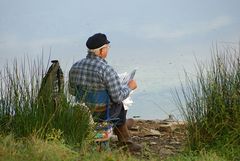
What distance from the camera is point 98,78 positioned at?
288 inches

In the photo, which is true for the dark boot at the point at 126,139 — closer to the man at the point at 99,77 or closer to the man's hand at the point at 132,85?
the man at the point at 99,77

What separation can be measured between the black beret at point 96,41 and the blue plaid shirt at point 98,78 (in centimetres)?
15

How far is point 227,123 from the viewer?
24.6 feet

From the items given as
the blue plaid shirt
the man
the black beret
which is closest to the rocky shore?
the man

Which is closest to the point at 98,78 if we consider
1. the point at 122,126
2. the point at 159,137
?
the point at 122,126

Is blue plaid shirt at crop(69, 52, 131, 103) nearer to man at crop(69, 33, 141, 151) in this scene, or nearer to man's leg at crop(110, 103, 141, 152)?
man at crop(69, 33, 141, 151)

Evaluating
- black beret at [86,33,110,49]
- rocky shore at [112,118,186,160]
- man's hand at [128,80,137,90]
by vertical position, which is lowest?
rocky shore at [112,118,186,160]

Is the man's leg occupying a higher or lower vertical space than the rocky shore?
higher

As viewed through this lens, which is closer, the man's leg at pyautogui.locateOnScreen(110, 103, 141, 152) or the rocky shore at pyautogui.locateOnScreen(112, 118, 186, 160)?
the man's leg at pyautogui.locateOnScreen(110, 103, 141, 152)

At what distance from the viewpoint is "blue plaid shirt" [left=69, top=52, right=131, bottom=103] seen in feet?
23.8

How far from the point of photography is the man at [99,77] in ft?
23.9

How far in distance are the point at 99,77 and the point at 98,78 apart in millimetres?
A: 18

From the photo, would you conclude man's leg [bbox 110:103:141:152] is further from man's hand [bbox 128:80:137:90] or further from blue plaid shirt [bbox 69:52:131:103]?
man's hand [bbox 128:80:137:90]

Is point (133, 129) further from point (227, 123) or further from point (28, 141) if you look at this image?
point (28, 141)
